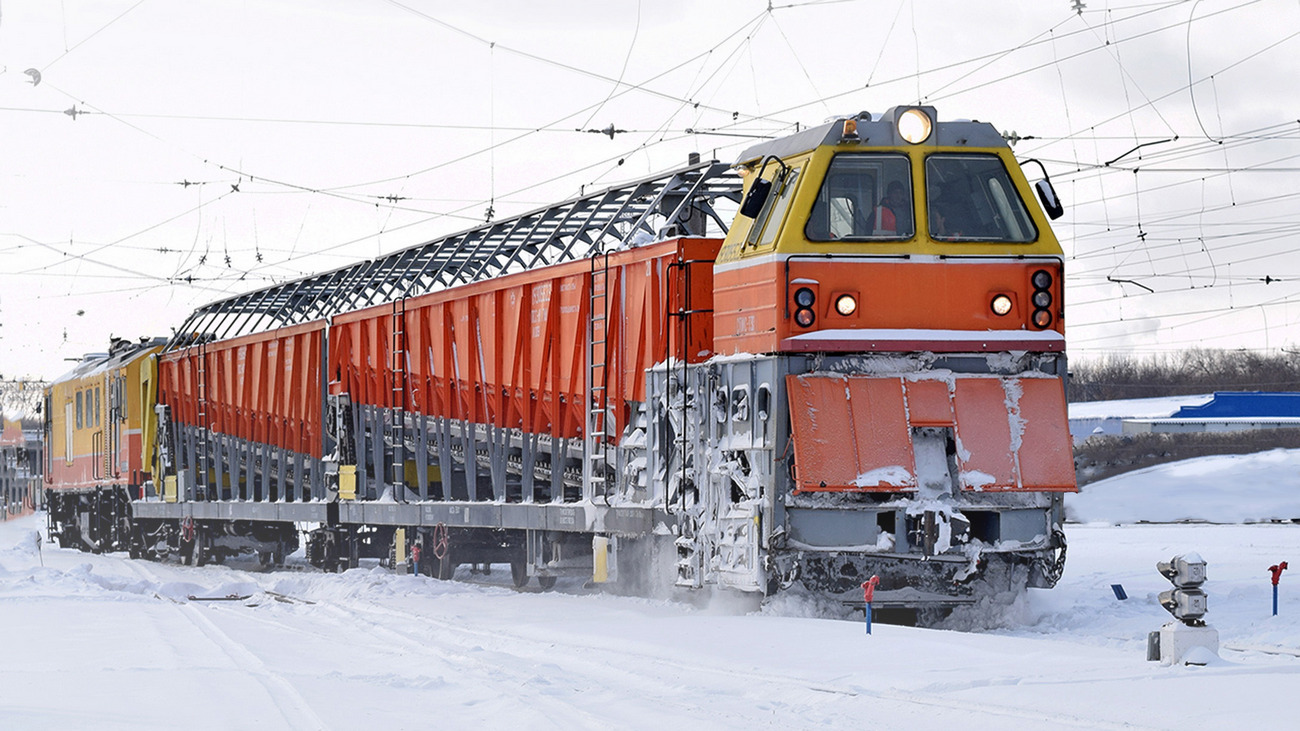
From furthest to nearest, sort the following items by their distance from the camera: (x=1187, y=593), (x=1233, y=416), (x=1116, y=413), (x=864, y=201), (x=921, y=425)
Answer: (x=1116, y=413) → (x=1233, y=416) → (x=864, y=201) → (x=921, y=425) → (x=1187, y=593)

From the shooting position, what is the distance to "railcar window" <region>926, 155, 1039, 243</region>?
12.6 meters

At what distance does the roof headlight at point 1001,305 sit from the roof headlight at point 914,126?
1.49 m

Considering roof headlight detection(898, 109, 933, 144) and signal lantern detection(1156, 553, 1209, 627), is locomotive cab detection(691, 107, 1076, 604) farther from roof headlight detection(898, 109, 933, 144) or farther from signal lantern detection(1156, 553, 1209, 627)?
signal lantern detection(1156, 553, 1209, 627)

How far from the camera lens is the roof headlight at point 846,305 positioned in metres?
12.2

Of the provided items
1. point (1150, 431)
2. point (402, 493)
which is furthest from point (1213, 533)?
point (1150, 431)

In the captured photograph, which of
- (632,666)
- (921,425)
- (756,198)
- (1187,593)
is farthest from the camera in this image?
(756,198)

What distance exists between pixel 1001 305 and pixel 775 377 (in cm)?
197

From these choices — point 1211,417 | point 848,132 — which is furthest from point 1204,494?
point 848,132

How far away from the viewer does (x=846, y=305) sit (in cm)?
1223

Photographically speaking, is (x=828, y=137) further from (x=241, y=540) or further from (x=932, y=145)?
(x=241, y=540)

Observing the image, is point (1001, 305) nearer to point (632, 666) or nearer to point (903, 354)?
point (903, 354)

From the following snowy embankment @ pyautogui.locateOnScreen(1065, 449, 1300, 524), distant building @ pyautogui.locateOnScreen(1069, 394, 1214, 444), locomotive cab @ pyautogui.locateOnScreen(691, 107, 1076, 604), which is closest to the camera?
locomotive cab @ pyautogui.locateOnScreen(691, 107, 1076, 604)

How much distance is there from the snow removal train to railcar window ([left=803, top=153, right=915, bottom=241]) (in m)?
0.02

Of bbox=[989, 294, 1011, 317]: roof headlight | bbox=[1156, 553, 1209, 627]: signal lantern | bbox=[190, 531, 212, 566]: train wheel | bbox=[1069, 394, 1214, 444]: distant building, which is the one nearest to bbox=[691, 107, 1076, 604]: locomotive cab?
bbox=[989, 294, 1011, 317]: roof headlight
